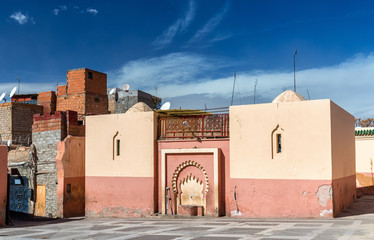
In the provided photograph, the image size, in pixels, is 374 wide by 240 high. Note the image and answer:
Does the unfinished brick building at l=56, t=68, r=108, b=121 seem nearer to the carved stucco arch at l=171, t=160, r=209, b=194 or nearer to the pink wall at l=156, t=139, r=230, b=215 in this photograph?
the pink wall at l=156, t=139, r=230, b=215

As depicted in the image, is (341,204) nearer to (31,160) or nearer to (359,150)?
(359,150)

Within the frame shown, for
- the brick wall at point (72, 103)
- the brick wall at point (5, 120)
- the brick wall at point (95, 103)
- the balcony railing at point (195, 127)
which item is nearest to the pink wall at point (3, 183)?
the balcony railing at point (195, 127)

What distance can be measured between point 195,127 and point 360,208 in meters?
7.59

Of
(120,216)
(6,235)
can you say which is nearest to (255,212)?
(120,216)

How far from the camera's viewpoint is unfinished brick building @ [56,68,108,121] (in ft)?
94.2

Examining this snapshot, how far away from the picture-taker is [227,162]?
52.4ft

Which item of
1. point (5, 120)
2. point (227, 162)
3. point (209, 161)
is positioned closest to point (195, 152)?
point (209, 161)

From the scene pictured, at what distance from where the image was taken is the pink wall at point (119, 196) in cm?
1720

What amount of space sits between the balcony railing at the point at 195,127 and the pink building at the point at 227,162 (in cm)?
4

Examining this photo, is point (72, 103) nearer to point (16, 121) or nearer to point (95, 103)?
point (95, 103)

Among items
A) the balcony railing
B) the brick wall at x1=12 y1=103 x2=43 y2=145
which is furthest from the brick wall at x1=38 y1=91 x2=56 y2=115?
the balcony railing

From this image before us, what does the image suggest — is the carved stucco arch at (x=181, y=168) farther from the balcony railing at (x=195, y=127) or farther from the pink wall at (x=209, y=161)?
the balcony railing at (x=195, y=127)

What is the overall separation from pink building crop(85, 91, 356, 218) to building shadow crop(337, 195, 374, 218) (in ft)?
0.94

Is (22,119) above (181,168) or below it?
above
